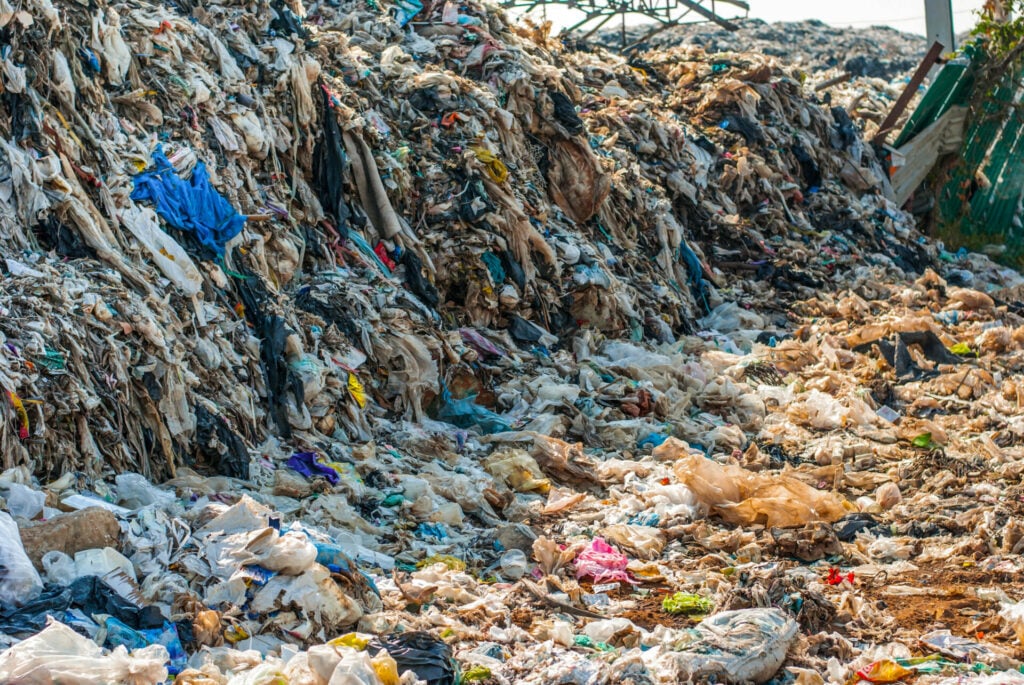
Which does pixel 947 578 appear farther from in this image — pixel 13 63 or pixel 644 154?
pixel 644 154

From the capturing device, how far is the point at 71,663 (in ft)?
9.95

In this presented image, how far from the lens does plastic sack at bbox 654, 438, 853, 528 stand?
5461 mm

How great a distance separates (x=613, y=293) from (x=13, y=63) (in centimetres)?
474

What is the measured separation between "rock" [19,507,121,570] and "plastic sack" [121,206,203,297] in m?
2.18

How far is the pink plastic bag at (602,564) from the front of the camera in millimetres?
4848

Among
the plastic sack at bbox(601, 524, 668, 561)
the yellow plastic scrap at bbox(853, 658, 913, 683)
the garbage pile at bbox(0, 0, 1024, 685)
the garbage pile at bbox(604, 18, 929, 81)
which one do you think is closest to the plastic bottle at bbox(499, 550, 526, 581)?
the garbage pile at bbox(0, 0, 1024, 685)

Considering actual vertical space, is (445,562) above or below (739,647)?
below

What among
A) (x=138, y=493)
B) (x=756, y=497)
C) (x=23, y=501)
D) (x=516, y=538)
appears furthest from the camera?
(x=756, y=497)

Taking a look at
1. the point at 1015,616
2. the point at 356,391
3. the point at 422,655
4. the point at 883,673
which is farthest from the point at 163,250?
the point at 1015,616

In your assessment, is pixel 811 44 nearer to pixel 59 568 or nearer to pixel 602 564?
pixel 602 564

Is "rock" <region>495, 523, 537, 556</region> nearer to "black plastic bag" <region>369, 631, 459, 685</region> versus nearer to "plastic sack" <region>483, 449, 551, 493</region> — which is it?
"plastic sack" <region>483, 449, 551, 493</region>

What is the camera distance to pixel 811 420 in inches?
287

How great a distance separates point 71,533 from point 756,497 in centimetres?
324

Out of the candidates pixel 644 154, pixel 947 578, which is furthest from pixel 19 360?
pixel 644 154
